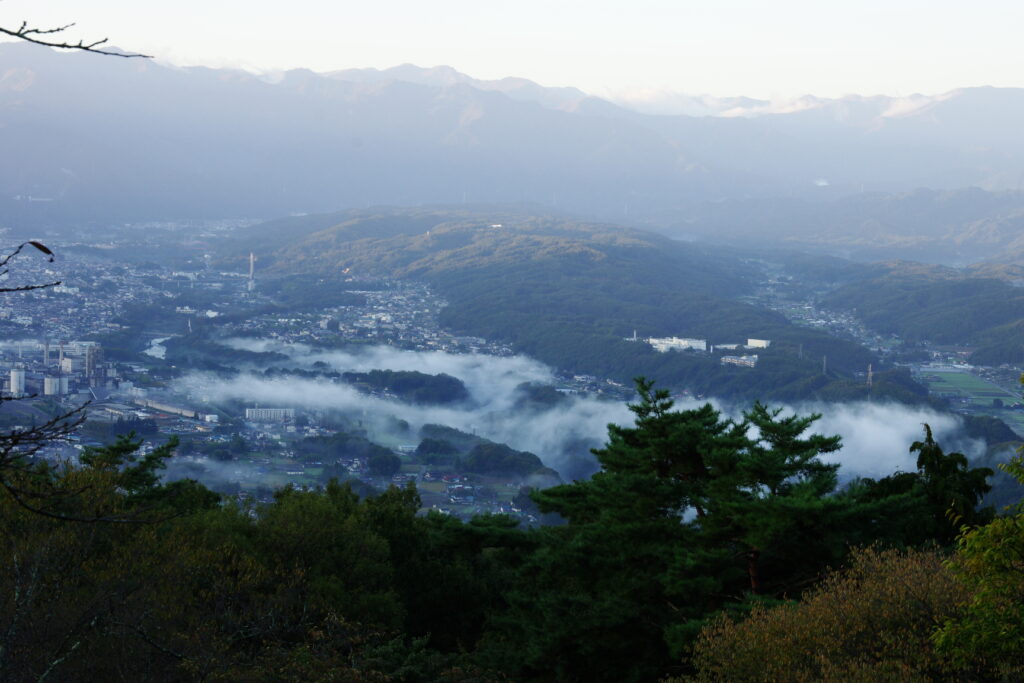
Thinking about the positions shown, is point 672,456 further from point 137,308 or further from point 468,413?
point 137,308

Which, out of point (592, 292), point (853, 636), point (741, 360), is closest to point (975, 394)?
point (741, 360)

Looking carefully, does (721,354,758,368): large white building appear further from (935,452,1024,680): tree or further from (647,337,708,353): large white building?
(935,452,1024,680): tree

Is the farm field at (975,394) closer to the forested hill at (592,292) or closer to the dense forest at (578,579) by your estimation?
the forested hill at (592,292)

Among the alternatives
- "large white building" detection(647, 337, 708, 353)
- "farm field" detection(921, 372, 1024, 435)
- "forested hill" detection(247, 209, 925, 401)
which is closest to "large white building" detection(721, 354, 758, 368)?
"forested hill" detection(247, 209, 925, 401)

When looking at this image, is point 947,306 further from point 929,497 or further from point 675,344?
point 929,497

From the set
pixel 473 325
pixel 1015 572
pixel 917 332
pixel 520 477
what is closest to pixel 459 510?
pixel 520 477
